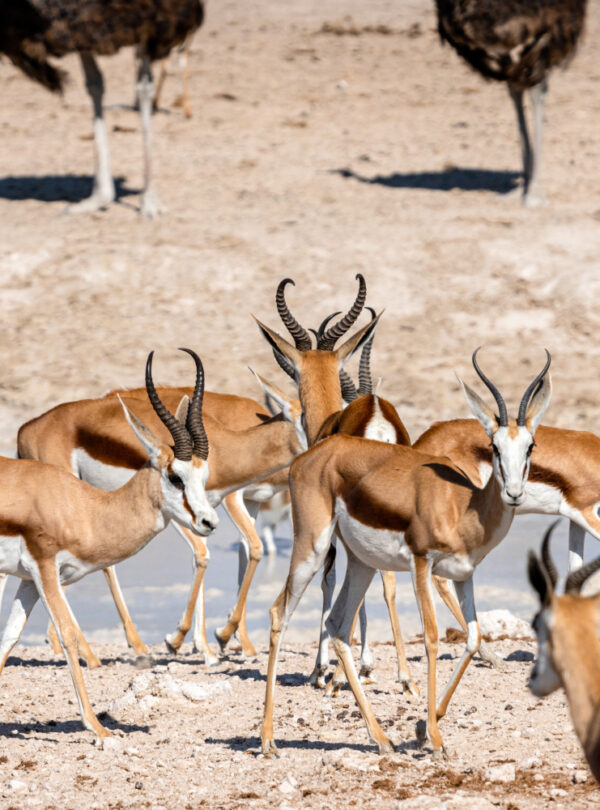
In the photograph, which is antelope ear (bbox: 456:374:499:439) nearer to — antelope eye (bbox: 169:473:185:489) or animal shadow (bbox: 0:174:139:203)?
antelope eye (bbox: 169:473:185:489)

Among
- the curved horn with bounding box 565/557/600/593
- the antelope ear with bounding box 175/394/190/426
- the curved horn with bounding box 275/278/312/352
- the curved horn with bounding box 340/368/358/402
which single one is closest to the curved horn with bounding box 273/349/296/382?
the curved horn with bounding box 275/278/312/352

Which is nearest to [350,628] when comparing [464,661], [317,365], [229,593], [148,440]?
[464,661]

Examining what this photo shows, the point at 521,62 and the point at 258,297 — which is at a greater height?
the point at 521,62

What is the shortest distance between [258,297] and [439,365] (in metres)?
3.40

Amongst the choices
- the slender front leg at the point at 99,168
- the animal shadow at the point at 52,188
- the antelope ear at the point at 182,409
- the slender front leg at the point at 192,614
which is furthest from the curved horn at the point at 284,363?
the animal shadow at the point at 52,188

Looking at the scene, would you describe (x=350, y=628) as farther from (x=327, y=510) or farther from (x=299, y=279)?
(x=299, y=279)

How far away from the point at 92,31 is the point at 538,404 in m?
16.1

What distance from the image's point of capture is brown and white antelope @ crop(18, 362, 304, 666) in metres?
9.80

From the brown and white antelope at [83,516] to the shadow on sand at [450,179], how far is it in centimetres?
1821

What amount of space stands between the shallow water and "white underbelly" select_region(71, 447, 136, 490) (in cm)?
139

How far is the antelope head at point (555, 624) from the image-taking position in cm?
492

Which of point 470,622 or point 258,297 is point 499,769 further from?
point 258,297

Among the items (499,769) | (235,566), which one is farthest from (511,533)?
(499,769)

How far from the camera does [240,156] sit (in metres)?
27.4
